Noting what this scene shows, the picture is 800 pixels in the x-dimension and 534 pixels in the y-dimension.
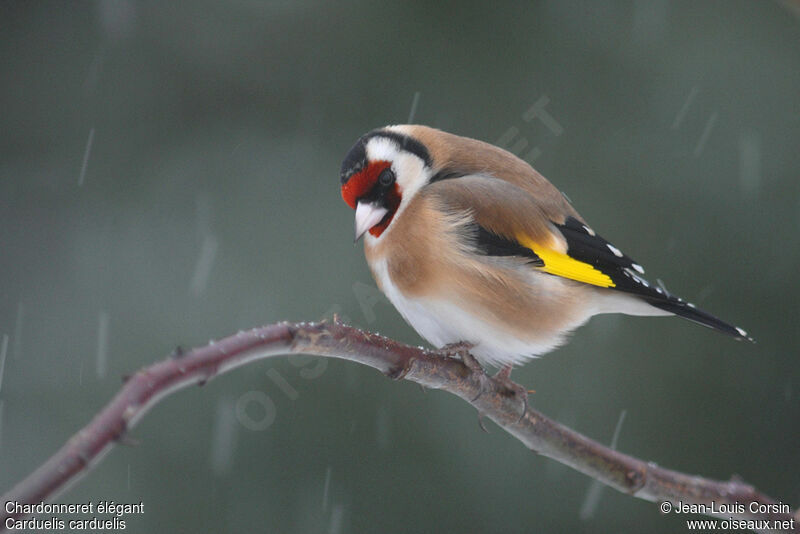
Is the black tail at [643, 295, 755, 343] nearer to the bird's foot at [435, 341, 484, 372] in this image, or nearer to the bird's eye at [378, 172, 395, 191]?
the bird's foot at [435, 341, 484, 372]

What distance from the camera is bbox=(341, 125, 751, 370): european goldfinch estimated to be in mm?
2646

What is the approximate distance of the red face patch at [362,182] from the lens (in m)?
2.61

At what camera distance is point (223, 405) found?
154 inches

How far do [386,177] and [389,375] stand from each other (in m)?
0.94

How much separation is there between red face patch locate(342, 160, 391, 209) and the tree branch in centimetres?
69

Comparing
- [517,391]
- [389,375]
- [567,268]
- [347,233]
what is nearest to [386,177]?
[567,268]

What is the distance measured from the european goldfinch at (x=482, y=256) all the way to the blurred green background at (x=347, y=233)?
135 cm

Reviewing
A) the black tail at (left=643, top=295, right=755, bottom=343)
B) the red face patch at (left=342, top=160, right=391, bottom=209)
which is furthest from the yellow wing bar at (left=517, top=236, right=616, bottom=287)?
the red face patch at (left=342, top=160, right=391, bottom=209)

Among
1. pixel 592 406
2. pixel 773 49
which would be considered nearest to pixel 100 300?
pixel 592 406

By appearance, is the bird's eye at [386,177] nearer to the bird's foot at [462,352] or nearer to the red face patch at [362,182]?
the red face patch at [362,182]

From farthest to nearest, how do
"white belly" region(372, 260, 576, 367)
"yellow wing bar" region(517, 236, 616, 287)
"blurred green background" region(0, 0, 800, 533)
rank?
"blurred green background" region(0, 0, 800, 533)
"yellow wing bar" region(517, 236, 616, 287)
"white belly" region(372, 260, 576, 367)

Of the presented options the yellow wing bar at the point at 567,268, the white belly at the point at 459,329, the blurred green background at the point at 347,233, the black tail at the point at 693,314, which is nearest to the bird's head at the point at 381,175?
the white belly at the point at 459,329

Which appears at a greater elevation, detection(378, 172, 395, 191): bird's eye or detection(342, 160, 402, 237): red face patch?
detection(378, 172, 395, 191): bird's eye

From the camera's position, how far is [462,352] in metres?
2.34
